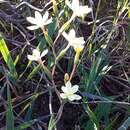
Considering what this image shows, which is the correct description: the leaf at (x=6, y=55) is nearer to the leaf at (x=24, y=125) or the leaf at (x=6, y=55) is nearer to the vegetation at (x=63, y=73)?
the vegetation at (x=63, y=73)

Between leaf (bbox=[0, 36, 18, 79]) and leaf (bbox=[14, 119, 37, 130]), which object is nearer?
leaf (bbox=[14, 119, 37, 130])

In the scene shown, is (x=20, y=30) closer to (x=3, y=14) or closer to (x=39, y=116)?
(x=3, y=14)

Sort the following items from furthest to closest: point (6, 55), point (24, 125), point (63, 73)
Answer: point (63, 73)
point (6, 55)
point (24, 125)

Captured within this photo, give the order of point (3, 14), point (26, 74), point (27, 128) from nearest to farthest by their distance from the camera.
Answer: point (27, 128)
point (26, 74)
point (3, 14)

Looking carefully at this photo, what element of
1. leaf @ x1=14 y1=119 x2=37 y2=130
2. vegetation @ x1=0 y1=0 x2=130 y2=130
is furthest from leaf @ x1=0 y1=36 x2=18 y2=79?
leaf @ x1=14 y1=119 x2=37 y2=130

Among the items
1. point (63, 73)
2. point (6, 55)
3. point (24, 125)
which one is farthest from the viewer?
point (63, 73)

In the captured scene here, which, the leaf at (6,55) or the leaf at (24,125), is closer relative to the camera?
the leaf at (24,125)

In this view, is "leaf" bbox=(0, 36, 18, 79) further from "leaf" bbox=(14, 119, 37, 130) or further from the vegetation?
"leaf" bbox=(14, 119, 37, 130)

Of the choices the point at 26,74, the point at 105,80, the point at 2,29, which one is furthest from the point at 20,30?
the point at 105,80

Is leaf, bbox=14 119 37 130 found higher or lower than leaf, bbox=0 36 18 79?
lower

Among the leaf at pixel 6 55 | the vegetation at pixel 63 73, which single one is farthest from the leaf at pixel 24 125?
the leaf at pixel 6 55

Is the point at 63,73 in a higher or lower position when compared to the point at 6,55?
lower
